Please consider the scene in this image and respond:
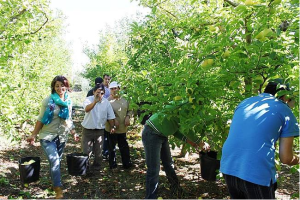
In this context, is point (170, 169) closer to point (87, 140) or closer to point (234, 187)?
point (87, 140)

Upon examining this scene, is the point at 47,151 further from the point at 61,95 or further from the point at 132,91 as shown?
the point at 132,91

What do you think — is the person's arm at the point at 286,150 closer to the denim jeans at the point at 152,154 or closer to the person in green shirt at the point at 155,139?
the person in green shirt at the point at 155,139

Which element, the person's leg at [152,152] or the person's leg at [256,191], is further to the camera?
the person's leg at [152,152]

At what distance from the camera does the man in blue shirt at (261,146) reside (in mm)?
1804

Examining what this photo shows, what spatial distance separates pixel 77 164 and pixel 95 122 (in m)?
0.68

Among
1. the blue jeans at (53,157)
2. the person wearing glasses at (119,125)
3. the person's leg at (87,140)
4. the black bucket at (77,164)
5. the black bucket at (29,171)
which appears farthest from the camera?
the person wearing glasses at (119,125)

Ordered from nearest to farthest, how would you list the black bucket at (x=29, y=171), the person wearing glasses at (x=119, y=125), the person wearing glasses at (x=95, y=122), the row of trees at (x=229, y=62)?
1. the row of trees at (x=229, y=62)
2. the black bucket at (x=29, y=171)
3. the person wearing glasses at (x=95, y=122)
4. the person wearing glasses at (x=119, y=125)

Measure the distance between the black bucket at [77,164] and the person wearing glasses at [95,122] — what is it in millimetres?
293

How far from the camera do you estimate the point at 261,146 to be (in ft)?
5.99

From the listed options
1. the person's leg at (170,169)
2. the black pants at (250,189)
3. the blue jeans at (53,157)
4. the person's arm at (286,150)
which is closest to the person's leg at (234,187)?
the black pants at (250,189)

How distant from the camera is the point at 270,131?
1814mm

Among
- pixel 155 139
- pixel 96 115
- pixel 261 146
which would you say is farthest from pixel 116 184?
pixel 261 146

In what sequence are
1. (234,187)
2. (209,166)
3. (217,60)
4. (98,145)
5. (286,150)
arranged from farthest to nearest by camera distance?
(98,145) < (209,166) < (217,60) < (234,187) < (286,150)

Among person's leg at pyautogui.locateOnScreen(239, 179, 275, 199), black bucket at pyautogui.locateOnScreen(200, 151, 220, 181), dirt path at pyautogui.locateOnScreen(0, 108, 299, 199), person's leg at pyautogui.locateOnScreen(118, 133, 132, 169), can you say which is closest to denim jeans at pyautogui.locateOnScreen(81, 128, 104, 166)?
dirt path at pyautogui.locateOnScreen(0, 108, 299, 199)
